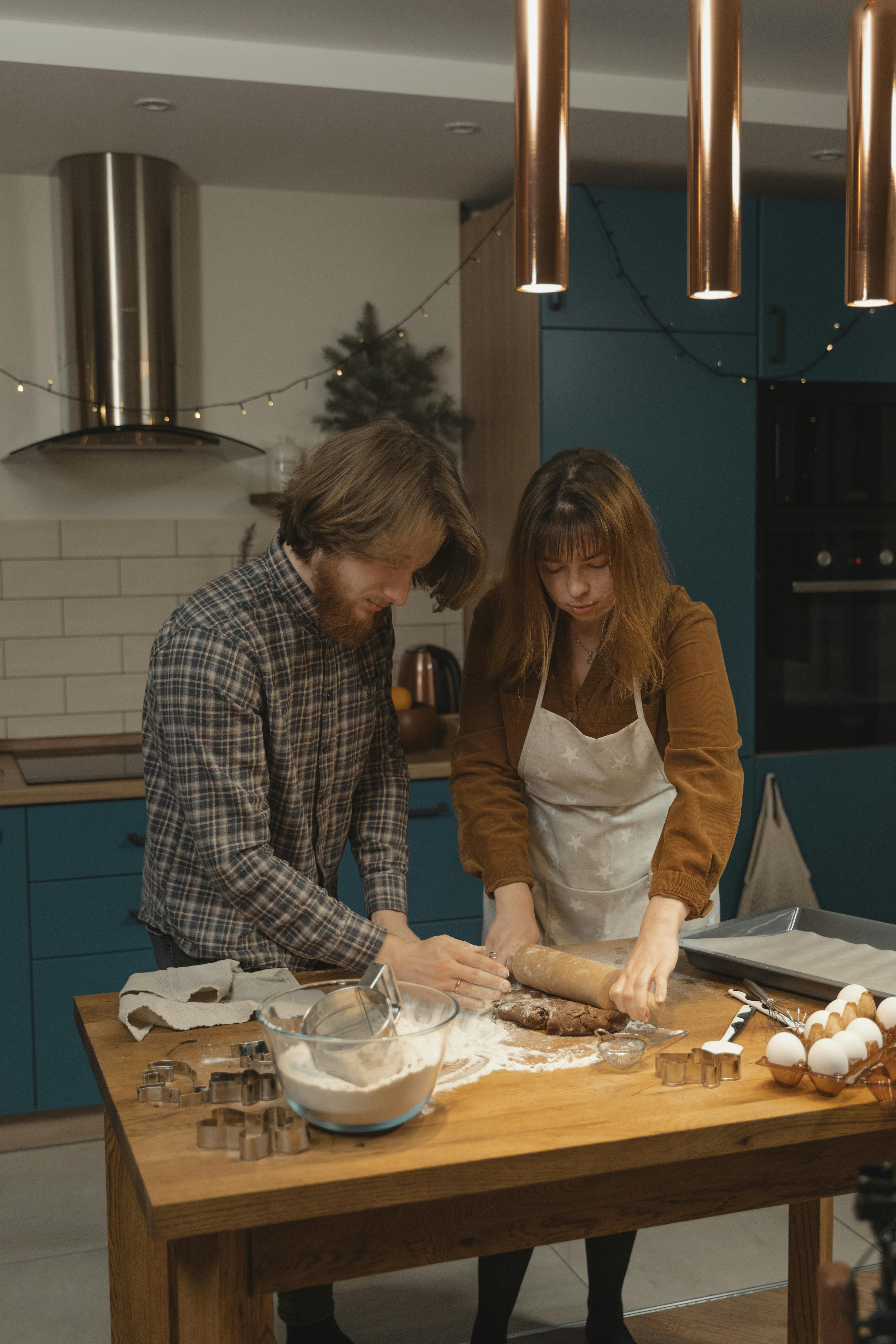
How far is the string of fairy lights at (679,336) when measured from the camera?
3.27m

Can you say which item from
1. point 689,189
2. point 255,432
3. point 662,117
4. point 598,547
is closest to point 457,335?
point 255,432

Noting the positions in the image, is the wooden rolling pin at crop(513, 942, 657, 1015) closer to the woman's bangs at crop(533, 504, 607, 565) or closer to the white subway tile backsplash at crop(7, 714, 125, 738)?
the woman's bangs at crop(533, 504, 607, 565)

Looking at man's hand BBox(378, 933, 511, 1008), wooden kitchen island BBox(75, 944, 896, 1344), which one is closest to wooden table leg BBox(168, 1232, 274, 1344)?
wooden kitchen island BBox(75, 944, 896, 1344)

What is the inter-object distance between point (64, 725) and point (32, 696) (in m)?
0.12

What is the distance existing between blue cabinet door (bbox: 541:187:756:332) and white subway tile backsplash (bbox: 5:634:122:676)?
1515mm

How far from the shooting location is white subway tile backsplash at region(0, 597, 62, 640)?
3461 millimetres

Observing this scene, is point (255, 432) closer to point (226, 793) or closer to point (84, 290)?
point (84, 290)

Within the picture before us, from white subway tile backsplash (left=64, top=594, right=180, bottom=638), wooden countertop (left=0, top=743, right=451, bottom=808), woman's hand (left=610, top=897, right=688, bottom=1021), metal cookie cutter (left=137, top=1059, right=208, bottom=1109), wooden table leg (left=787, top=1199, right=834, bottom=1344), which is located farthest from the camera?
white subway tile backsplash (left=64, top=594, right=180, bottom=638)

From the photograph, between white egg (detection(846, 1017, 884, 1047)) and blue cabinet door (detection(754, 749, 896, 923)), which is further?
blue cabinet door (detection(754, 749, 896, 923))

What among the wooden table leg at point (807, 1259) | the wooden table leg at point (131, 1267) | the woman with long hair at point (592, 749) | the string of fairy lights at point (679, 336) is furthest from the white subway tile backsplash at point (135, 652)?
the wooden table leg at point (807, 1259)

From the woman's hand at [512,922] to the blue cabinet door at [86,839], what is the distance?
1382 mm

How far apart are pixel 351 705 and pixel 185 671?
0.96ft

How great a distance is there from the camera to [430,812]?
3258 mm

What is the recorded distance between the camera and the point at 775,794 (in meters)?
3.46
